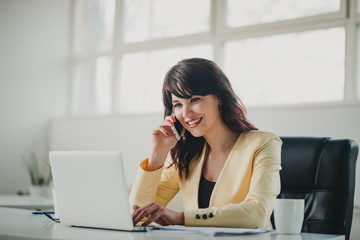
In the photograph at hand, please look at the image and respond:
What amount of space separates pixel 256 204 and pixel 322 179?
1.57 ft

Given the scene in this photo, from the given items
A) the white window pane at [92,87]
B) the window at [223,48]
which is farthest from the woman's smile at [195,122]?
the white window pane at [92,87]

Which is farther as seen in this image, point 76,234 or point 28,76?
point 28,76

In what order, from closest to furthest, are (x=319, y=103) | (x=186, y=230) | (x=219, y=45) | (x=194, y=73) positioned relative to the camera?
(x=186, y=230), (x=194, y=73), (x=319, y=103), (x=219, y=45)

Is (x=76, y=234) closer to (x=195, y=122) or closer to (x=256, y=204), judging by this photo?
(x=256, y=204)

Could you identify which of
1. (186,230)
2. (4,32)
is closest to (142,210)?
(186,230)

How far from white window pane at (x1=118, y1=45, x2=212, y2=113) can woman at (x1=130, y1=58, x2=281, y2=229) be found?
222 centimetres

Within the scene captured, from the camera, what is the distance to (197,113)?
2.15 m

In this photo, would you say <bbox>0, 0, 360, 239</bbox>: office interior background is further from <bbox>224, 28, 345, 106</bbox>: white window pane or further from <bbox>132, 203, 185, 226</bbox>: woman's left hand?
<bbox>132, 203, 185, 226</bbox>: woman's left hand

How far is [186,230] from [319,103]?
2206 millimetres

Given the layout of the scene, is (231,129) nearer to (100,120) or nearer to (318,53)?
(318,53)

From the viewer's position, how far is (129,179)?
4.48 metres

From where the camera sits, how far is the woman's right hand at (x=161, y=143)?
6.86 feet

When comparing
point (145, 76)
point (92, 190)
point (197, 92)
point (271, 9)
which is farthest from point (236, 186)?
point (145, 76)

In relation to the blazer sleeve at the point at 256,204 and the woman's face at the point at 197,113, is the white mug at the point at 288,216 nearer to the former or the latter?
the blazer sleeve at the point at 256,204
